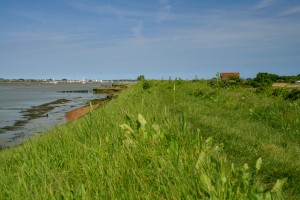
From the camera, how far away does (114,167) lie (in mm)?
4727

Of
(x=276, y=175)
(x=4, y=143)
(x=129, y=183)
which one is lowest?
(x=4, y=143)

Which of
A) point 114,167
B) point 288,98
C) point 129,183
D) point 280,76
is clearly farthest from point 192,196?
point 280,76

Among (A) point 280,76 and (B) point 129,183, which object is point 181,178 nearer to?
(B) point 129,183

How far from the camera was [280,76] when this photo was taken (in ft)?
151

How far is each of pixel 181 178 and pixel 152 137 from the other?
5.78 feet

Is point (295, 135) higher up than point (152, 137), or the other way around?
point (152, 137)

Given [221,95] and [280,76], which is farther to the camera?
[280,76]

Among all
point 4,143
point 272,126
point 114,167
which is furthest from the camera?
point 4,143

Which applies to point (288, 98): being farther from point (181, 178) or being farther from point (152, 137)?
point (181, 178)

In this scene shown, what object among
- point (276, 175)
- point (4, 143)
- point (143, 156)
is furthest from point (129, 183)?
point (4, 143)

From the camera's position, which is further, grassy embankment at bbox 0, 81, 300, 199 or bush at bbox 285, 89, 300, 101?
bush at bbox 285, 89, 300, 101

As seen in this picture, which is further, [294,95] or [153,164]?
[294,95]

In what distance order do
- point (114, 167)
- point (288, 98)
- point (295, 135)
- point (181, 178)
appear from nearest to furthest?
point (181, 178), point (114, 167), point (295, 135), point (288, 98)

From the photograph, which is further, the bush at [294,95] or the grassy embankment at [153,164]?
the bush at [294,95]
